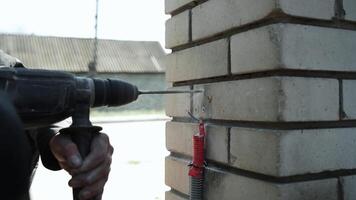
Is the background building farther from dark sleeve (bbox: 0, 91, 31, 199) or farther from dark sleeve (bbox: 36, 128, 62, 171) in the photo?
dark sleeve (bbox: 0, 91, 31, 199)

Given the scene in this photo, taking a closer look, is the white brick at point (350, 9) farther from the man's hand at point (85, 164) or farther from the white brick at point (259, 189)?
the man's hand at point (85, 164)

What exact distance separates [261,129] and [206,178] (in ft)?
1.37

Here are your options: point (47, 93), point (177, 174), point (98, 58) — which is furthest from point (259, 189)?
point (98, 58)

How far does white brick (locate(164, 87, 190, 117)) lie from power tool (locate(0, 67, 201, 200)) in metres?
0.80

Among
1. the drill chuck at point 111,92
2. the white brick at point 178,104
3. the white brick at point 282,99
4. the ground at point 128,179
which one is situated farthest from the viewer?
the ground at point 128,179

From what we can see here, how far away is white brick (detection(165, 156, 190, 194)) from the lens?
1.92m

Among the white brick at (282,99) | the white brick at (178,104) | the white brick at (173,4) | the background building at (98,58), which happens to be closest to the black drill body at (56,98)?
the white brick at (282,99)

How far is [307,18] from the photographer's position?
1456 millimetres

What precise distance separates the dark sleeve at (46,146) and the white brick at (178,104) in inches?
30.2

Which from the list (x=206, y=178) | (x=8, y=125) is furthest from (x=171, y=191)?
(x=8, y=125)

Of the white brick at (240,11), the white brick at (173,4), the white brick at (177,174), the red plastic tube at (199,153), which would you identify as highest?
the white brick at (173,4)

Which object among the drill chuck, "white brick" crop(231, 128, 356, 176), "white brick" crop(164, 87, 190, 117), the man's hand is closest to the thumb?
the man's hand

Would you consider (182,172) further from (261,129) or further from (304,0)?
(304,0)

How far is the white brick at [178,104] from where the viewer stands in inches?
75.5
